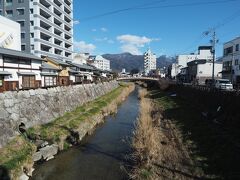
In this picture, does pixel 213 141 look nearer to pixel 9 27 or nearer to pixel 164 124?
pixel 164 124

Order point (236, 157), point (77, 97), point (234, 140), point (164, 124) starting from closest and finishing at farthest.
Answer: point (236, 157) → point (234, 140) → point (164, 124) → point (77, 97)

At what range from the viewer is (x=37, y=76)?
3503 centimetres

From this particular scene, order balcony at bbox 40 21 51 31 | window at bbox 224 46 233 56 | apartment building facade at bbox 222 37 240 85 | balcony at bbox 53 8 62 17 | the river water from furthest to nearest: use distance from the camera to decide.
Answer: balcony at bbox 53 8 62 17
balcony at bbox 40 21 51 31
window at bbox 224 46 233 56
apartment building facade at bbox 222 37 240 85
the river water

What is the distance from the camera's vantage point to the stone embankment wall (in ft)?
52.2

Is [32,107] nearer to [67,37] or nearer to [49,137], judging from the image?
[49,137]

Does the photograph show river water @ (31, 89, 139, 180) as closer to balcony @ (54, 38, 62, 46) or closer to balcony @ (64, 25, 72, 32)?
balcony @ (54, 38, 62, 46)

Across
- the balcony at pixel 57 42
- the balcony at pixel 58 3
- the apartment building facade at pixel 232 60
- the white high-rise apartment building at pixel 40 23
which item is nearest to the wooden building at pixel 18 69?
the white high-rise apartment building at pixel 40 23

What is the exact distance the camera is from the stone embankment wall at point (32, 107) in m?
15.9

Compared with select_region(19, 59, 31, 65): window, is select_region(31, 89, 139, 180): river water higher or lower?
lower

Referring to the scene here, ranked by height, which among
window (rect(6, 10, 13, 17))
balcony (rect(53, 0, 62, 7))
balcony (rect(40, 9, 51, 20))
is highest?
balcony (rect(53, 0, 62, 7))

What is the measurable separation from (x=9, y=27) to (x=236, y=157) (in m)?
40.3

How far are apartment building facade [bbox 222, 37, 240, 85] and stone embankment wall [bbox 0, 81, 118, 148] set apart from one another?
124 ft

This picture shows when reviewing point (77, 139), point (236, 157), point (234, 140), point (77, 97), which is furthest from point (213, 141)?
point (77, 97)

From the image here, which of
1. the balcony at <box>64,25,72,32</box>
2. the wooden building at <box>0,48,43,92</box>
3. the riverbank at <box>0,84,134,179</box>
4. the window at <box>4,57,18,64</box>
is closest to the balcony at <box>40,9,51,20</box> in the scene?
the balcony at <box>64,25,72,32</box>
